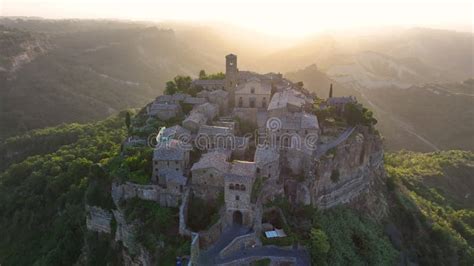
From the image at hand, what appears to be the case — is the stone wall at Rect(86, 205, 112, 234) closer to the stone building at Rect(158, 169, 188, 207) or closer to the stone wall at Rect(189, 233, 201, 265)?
the stone building at Rect(158, 169, 188, 207)

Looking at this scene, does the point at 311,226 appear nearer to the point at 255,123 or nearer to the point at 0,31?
the point at 255,123

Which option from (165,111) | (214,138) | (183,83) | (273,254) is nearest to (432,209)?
(214,138)

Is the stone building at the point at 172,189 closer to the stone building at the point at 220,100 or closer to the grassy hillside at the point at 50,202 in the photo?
the grassy hillside at the point at 50,202

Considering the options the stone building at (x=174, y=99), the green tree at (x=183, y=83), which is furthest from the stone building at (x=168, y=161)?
the green tree at (x=183, y=83)

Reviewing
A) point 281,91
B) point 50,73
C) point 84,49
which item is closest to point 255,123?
point 281,91

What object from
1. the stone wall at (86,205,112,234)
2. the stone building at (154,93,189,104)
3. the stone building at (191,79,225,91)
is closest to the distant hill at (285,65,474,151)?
the stone building at (191,79,225,91)

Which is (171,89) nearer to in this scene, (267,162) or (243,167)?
(267,162)
